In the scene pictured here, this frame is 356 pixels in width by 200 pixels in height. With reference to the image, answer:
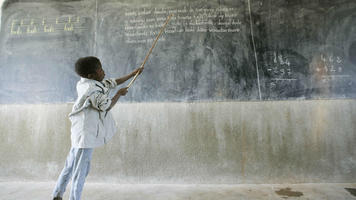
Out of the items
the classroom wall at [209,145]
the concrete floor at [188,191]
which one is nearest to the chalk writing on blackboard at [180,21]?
the classroom wall at [209,145]

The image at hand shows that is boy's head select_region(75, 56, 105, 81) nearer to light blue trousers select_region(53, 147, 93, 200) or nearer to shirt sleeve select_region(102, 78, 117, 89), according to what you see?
shirt sleeve select_region(102, 78, 117, 89)

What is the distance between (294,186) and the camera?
98.5 inches

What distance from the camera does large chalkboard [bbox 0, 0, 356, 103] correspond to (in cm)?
274

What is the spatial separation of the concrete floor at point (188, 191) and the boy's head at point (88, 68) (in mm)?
1406

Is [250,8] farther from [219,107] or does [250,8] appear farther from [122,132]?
[122,132]

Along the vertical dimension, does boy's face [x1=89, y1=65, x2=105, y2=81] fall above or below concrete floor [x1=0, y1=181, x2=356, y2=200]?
above

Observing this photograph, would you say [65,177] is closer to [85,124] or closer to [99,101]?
[85,124]

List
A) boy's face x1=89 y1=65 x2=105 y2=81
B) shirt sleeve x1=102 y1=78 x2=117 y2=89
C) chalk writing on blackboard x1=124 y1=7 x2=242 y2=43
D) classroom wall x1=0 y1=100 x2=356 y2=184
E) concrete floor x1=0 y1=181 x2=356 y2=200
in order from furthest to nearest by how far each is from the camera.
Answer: chalk writing on blackboard x1=124 y1=7 x2=242 y2=43 → classroom wall x1=0 y1=100 x2=356 y2=184 → concrete floor x1=0 y1=181 x2=356 y2=200 → shirt sleeve x1=102 y1=78 x2=117 y2=89 → boy's face x1=89 y1=65 x2=105 y2=81

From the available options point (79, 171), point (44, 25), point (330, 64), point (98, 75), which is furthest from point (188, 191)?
point (44, 25)

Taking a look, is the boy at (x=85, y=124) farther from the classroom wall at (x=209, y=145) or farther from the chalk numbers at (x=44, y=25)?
the chalk numbers at (x=44, y=25)

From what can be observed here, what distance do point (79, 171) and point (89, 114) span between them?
0.48 meters

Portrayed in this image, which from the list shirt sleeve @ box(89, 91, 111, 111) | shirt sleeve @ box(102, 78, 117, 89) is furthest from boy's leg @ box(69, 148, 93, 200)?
shirt sleeve @ box(102, 78, 117, 89)

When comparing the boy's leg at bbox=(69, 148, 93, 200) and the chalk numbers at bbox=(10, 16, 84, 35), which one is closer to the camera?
the boy's leg at bbox=(69, 148, 93, 200)

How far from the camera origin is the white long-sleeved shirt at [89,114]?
1.67m
